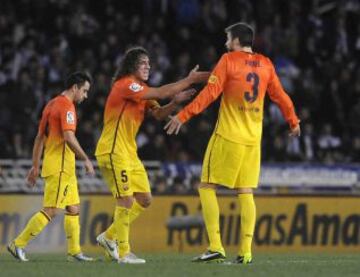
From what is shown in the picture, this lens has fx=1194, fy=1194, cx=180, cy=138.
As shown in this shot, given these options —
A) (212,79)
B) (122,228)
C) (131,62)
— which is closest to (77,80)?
(131,62)

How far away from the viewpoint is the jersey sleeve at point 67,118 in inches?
537

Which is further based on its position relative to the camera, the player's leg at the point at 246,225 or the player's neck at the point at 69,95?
the player's neck at the point at 69,95

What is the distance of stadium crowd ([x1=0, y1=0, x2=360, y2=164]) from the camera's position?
22.1 m

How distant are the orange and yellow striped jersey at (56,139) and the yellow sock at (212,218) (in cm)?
186

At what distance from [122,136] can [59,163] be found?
3.20 feet

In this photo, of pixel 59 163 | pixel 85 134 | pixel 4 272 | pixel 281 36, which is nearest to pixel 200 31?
pixel 281 36

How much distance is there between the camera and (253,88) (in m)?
13.0

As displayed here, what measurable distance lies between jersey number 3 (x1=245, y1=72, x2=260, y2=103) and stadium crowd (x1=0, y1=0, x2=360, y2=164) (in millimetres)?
8642

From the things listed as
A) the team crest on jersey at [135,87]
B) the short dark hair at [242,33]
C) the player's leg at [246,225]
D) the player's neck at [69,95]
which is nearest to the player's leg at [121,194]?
the team crest on jersey at [135,87]

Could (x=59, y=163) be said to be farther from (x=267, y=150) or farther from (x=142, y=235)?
(x=267, y=150)

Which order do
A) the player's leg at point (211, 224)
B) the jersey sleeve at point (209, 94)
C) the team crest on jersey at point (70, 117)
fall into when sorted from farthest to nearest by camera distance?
the team crest on jersey at point (70, 117) → the player's leg at point (211, 224) → the jersey sleeve at point (209, 94)

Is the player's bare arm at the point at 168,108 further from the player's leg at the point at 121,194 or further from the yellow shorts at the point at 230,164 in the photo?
the player's leg at the point at 121,194

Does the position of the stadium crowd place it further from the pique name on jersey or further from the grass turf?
the pique name on jersey

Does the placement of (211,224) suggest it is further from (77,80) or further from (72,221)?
(77,80)
